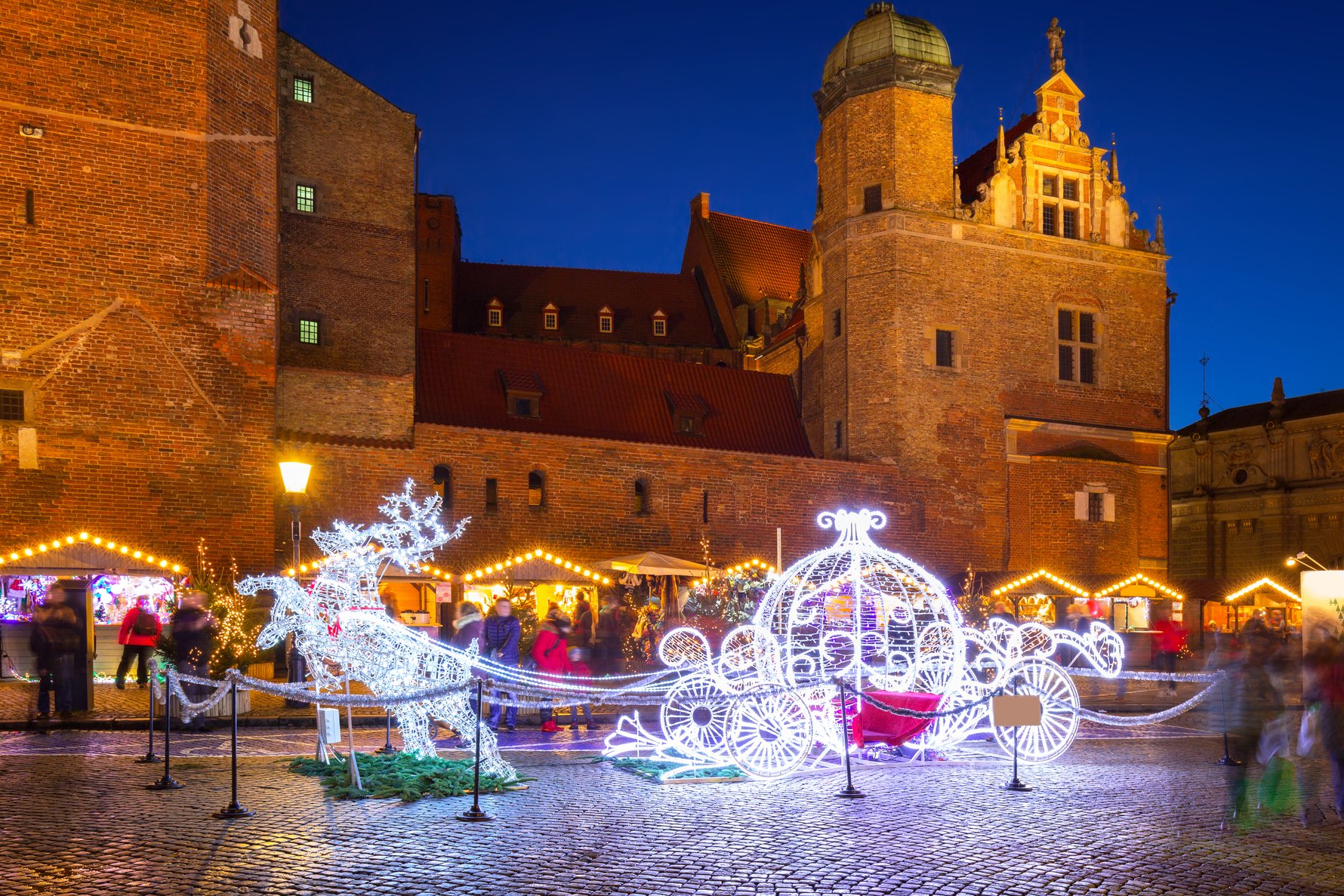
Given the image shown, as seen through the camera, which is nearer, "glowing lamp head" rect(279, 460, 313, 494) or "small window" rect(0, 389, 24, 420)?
"glowing lamp head" rect(279, 460, 313, 494)

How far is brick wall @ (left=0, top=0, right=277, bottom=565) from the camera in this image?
22250mm

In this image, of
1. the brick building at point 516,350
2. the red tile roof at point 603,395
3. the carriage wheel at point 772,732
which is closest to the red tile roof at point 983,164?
the brick building at point 516,350

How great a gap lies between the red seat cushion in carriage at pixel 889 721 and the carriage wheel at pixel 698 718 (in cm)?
137

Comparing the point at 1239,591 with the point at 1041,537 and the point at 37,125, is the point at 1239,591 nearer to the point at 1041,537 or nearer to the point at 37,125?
the point at 1041,537

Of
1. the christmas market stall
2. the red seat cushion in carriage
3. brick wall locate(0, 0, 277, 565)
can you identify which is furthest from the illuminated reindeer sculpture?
brick wall locate(0, 0, 277, 565)

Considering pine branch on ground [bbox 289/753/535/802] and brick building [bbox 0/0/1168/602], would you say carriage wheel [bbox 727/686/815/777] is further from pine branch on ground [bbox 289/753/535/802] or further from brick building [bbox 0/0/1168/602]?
brick building [bbox 0/0/1168/602]

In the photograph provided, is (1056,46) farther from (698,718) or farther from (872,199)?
(698,718)

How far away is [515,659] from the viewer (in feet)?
52.5

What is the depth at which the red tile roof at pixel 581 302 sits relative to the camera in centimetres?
4819

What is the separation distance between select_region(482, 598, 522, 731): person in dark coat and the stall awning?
1071 cm

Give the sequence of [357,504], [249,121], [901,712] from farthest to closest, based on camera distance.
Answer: [357,504] → [249,121] → [901,712]

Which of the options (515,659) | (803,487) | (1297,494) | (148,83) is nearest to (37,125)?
(148,83)

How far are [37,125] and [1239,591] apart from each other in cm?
3080

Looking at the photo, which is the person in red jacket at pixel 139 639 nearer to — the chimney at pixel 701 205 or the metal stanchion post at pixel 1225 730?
the metal stanchion post at pixel 1225 730
